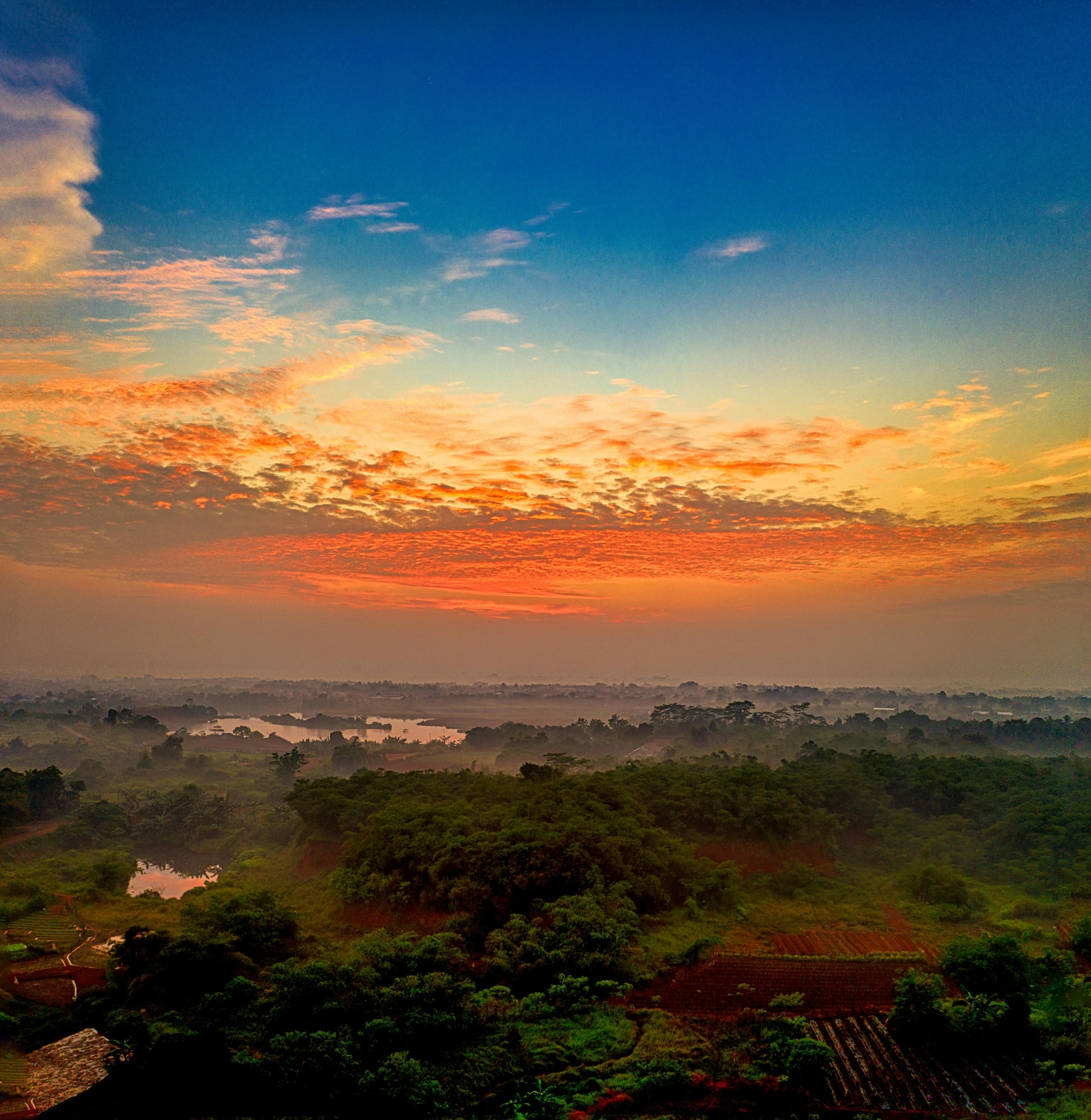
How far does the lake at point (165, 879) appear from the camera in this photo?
33406 mm

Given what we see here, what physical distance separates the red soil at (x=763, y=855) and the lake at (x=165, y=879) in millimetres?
23430

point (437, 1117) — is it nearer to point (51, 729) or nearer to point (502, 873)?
point (502, 873)

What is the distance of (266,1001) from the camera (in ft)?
50.0

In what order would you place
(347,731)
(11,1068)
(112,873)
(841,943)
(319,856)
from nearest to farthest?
(11,1068), (841,943), (112,873), (319,856), (347,731)

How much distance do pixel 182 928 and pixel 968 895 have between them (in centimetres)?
2524

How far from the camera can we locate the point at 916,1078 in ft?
42.5

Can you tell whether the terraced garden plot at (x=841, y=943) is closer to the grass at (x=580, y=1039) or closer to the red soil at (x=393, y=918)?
the grass at (x=580, y=1039)

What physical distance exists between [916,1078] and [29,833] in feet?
132

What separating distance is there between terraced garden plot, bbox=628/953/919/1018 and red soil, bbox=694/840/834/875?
8.89 metres

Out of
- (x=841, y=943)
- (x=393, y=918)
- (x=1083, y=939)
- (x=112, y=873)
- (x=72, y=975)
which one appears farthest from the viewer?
(x=112, y=873)

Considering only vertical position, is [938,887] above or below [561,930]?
below

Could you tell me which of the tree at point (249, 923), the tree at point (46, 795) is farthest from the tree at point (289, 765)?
the tree at point (249, 923)

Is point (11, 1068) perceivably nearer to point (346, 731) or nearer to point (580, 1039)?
point (580, 1039)

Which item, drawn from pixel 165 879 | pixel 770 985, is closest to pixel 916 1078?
pixel 770 985
